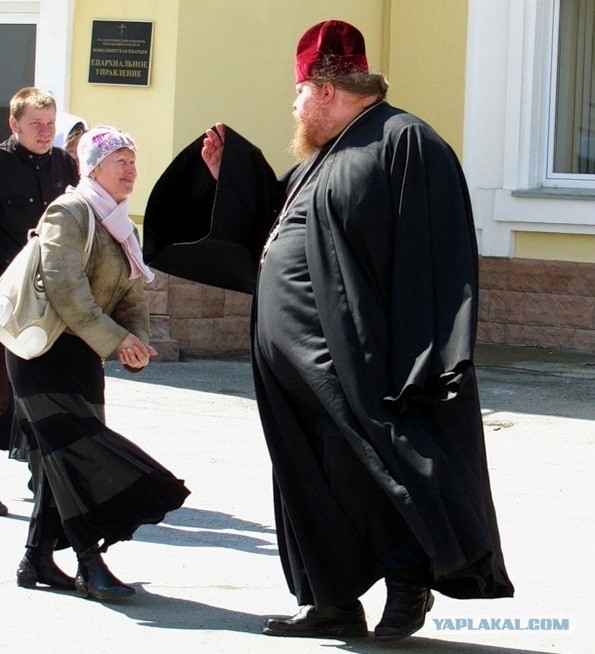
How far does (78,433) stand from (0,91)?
7.12m

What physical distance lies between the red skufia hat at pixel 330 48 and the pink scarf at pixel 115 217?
91cm

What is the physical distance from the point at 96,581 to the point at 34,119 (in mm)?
2514

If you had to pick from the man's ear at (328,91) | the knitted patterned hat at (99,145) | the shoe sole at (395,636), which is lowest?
the shoe sole at (395,636)

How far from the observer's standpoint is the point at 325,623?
4562mm

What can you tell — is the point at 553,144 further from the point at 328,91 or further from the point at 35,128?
the point at 328,91

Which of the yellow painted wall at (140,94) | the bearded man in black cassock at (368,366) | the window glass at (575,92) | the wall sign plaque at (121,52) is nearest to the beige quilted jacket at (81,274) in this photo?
the bearded man in black cassock at (368,366)

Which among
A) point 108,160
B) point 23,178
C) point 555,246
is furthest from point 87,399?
point 555,246

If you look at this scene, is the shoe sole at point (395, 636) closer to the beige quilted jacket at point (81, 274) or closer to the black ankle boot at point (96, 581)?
the black ankle boot at point (96, 581)

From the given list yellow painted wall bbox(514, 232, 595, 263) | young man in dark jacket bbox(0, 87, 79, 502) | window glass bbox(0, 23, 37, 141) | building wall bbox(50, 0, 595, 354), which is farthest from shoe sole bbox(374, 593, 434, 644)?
window glass bbox(0, 23, 37, 141)

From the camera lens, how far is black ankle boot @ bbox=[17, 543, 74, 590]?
513cm

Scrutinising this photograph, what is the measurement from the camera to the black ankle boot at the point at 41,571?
5129 mm

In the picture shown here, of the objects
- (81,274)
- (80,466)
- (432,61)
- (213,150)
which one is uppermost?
(432,61)

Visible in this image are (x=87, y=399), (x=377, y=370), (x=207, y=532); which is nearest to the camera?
(x=377, y=370)

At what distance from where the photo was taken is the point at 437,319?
4277 mm
